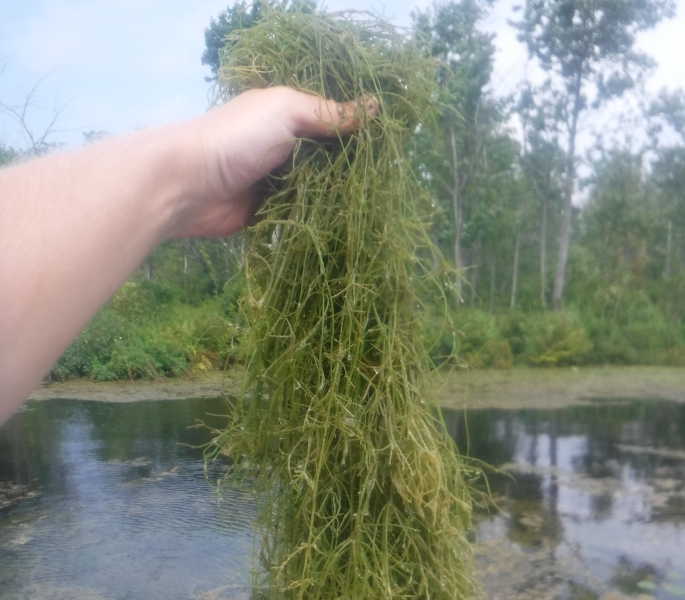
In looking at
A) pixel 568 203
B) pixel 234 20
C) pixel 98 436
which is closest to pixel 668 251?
pixel 568 203

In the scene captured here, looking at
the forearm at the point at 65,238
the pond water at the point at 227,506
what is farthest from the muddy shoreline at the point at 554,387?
the forearm at the point at 65,238

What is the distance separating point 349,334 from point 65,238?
1.20 feet

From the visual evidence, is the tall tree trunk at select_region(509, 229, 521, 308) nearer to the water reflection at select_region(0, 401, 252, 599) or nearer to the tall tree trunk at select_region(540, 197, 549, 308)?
the tall tree trunk at select_region(540, 197, 549, 308)

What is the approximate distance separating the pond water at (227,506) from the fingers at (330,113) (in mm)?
1036

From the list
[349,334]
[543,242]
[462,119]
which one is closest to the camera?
[349,334]

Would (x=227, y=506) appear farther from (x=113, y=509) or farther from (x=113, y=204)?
(x=113, y=204)

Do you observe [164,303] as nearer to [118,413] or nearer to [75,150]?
[118,413]

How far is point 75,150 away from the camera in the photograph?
78 centimetres

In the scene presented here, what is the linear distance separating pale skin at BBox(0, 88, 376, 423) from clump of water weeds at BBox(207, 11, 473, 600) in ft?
0.18

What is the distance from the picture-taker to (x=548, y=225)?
6.67 feet

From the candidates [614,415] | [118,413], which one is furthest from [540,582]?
[118,413]

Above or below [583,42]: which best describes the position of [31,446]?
below

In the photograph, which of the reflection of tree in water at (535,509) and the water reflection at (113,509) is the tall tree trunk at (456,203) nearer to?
the reflection of tree in water at (535,509)

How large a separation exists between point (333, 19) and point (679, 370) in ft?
6.35
